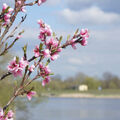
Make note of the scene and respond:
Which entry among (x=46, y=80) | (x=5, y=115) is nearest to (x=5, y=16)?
(x=46, y=80)

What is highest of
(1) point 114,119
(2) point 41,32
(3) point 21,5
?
(3) point 21,5

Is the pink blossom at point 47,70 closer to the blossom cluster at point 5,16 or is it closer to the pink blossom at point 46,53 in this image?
the pink blossom at point 46,53

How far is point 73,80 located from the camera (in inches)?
4582

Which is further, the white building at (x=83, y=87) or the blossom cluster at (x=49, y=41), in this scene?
the white building at (x=83, y=87)

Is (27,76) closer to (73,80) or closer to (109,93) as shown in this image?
(109,93)

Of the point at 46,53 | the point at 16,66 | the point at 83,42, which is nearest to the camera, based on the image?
the point at 16,66

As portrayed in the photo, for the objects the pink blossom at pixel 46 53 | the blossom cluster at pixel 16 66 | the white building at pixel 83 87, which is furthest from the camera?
the white building at pixel 83 87

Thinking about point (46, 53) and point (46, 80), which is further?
point (46, 80)

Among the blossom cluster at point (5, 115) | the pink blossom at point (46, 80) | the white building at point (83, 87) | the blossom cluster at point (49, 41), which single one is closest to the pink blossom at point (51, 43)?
the blossom cluster at point (49, 41)

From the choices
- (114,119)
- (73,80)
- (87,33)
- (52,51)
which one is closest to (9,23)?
(52,51)

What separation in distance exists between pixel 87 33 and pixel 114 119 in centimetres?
3988

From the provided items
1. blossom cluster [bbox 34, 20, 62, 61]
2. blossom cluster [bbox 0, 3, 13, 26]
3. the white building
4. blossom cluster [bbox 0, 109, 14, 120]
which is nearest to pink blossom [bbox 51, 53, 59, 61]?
blossom cluster [bbox 34, 20, 62, 61]

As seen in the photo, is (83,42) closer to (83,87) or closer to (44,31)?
(44,31)

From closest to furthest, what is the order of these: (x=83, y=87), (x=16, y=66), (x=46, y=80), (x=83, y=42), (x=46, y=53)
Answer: (x=16, y=66) < (x=46, y=53) < (x=83, y=42) < (x=46, y=80) < (x=83, y=87)
